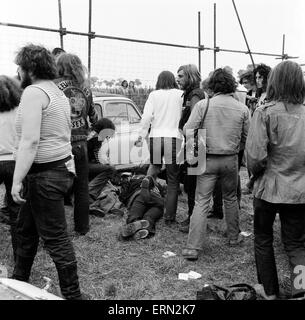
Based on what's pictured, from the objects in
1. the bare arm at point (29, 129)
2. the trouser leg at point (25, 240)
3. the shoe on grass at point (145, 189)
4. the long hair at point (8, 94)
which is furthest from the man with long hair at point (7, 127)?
the shoe on grass at point (145, 189)

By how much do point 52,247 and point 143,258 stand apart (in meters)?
1.46

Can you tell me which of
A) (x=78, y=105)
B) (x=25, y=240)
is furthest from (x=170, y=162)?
(x=25, y=240)

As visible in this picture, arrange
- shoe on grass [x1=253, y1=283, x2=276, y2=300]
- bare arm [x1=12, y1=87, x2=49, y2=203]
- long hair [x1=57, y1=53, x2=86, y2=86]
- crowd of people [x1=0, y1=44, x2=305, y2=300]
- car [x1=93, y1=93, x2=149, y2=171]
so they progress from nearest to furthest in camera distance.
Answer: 1. bare arm [x1=12, y1=87, x2=49, y2=203]
2. crowd of people [x1=0, y1=44, x2=305, y2=300]
3. shoe on grass [x1=253, y1=283, x2=276, y2=300]
4. long hair [x1=57, y1=53, x2=86, y2=86]
5. car [x1=93, y1=93, x2=149, y2=171]

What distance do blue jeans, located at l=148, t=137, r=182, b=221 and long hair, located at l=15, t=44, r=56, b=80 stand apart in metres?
Answer: 2.32

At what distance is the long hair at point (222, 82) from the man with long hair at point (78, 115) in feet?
4.20

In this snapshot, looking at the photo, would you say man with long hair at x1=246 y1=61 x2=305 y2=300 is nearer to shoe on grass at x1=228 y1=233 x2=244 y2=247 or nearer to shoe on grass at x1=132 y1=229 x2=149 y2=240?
shoe on grass at x1=228 y1=233 x2=244 y2=247

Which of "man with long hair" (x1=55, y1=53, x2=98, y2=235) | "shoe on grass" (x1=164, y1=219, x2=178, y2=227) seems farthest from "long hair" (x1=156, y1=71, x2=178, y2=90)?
"shoe on grass" (x1=164, y1=219, x2=178, y2=227)

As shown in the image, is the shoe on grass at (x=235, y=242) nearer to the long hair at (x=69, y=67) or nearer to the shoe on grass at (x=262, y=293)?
the shoe on grass at (x=262, y=293)

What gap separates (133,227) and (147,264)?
71cm

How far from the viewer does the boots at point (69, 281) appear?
3105mm

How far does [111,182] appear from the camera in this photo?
21.6 feet

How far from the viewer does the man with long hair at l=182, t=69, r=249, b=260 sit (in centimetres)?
425

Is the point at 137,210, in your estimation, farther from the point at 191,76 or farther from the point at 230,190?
the point at 191,76

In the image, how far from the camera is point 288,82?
3.12 metres
